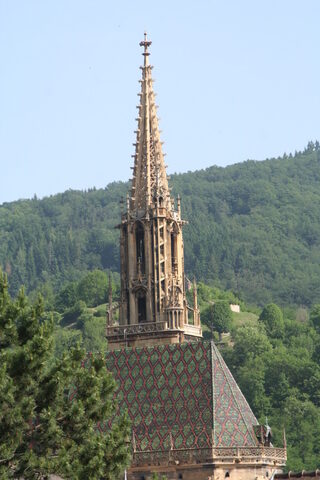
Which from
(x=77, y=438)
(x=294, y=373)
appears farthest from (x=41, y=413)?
(x=294, y=373)

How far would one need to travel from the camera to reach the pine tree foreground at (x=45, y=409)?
4875cm

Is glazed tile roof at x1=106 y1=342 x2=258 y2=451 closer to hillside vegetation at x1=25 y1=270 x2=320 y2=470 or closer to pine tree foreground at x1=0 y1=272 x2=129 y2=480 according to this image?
pine tree foreground at x1=0 y1=272 x2=129 y2=480

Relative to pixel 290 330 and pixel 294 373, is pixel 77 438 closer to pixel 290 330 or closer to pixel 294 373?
pixel 294 373

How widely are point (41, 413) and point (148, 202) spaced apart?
29668mm

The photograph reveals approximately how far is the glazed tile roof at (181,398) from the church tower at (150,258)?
18.1 ft

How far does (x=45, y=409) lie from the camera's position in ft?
164

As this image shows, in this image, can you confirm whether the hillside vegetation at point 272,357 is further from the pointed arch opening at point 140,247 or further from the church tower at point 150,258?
the pointed arch opening at point 140,247

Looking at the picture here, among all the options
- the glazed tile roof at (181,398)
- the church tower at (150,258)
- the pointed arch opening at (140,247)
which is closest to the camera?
the glazed tile roof at (181,398)

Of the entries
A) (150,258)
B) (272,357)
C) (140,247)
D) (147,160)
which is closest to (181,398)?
(150,258)

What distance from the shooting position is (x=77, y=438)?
50.5 metres

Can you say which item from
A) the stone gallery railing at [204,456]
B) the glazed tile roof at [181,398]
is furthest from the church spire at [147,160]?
the stone gallery railing at [204,456]

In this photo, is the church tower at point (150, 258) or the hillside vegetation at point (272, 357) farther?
the hillside vegetation at point (272, 357)

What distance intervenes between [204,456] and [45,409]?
56.5 feet

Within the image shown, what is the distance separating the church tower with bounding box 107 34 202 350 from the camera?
75.8 metres
